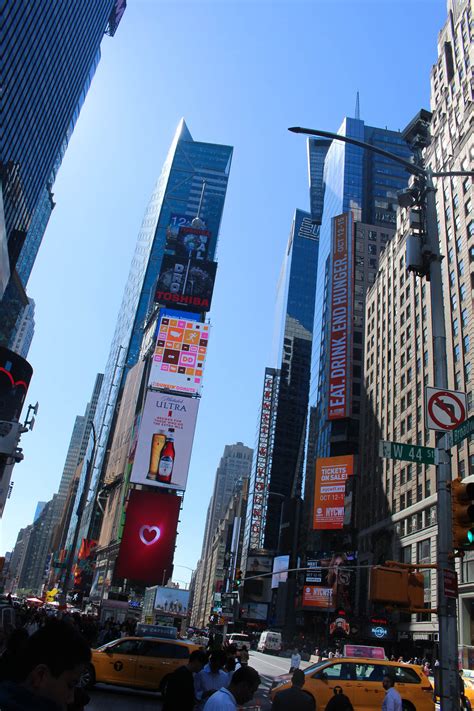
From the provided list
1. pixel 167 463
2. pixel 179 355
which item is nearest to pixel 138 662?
pixel 167 463

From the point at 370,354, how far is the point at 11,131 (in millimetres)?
64989

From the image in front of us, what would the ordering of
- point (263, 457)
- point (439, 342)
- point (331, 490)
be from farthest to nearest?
1. point (263, 457)
2. point (331, 490)
3. point (439, 342)

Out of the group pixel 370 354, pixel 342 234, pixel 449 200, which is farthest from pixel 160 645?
pixel 342 234

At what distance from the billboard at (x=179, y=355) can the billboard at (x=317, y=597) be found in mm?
36686

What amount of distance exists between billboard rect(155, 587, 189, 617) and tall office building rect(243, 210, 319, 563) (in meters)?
86.3

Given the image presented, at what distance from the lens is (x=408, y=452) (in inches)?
395

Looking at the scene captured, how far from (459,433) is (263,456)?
471 ft

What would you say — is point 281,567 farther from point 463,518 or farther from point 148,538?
point 463,518

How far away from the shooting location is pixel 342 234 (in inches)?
4168

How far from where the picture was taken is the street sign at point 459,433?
920 cm

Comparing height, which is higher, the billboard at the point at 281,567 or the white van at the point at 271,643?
the billboard at the point at 281,567

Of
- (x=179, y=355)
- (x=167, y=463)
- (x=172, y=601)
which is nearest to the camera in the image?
(x=172, y=601)

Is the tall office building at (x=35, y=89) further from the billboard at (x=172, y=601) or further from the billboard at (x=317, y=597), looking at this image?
the billboard at (x=317, y=597)

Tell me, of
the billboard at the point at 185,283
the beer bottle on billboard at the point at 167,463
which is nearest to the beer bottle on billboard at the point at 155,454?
the beer bottle on billboard at the point at 167,463
